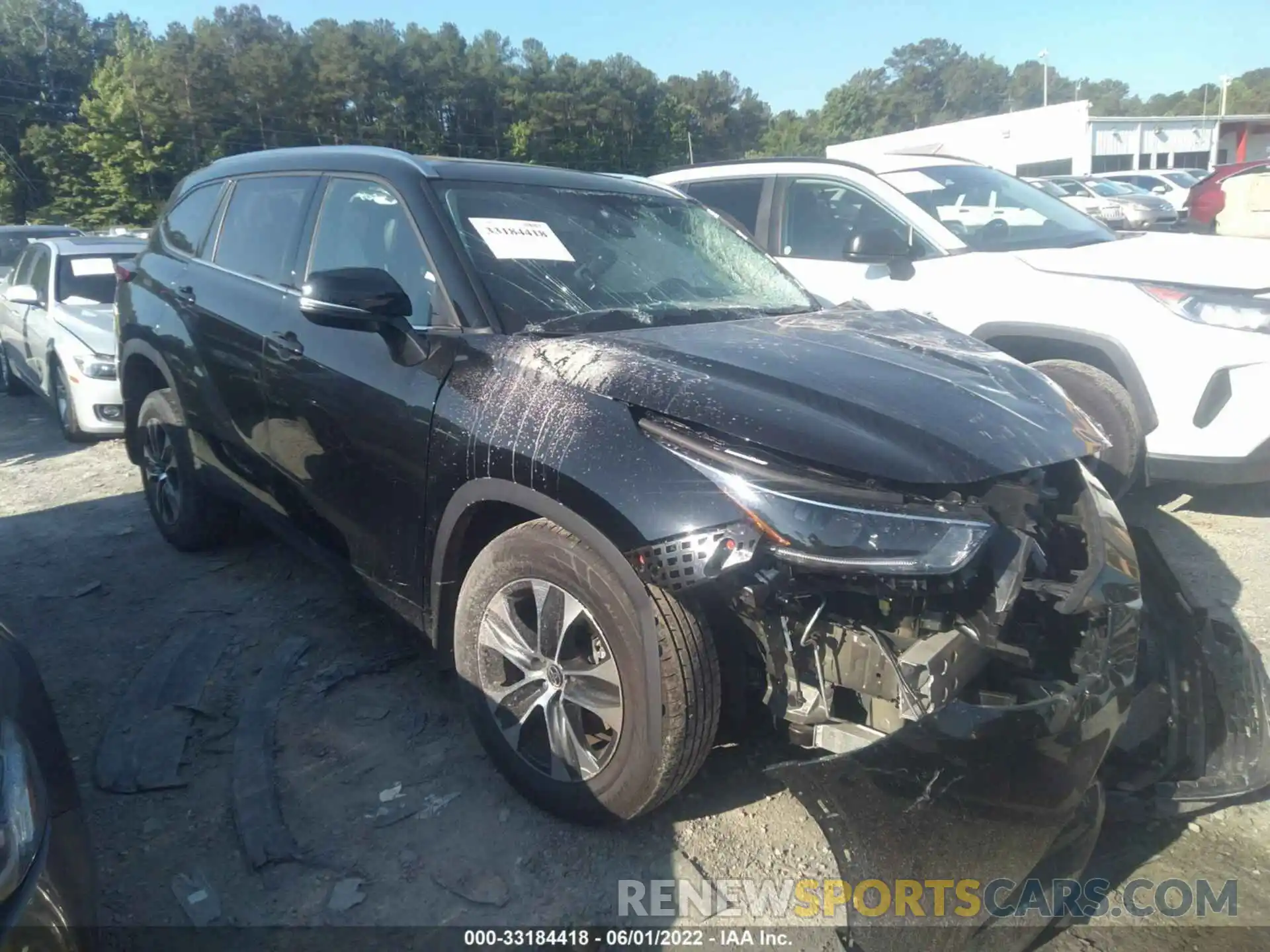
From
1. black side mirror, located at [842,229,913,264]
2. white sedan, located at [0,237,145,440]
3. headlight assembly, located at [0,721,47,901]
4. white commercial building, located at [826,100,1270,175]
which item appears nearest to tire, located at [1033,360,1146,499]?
black side mirror, located at [842,229,913,264]

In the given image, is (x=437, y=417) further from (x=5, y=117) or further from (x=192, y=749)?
(x=5, y=117)

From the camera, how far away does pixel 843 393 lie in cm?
248

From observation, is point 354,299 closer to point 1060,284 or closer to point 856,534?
point 856,534

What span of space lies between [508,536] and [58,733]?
1143mm

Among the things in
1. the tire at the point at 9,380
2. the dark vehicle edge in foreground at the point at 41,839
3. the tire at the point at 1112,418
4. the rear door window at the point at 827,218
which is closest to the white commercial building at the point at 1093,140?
the rear door window at the point at 827,218

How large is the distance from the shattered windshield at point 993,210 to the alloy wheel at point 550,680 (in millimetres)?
3904

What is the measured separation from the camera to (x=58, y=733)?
6.97 feet

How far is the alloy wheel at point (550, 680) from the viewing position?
98.1 inches

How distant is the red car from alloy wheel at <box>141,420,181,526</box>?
12324mm

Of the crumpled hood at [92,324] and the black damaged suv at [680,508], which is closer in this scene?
the black damaged suv at [680,508]

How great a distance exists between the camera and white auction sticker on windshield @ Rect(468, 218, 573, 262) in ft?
10.1

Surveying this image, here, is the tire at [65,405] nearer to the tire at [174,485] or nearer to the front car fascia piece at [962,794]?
the tire at [174,485]

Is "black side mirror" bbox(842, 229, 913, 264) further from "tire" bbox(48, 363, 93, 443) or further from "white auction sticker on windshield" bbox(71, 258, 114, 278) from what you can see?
"white auction sticker on windshield" bbox(71, 258, 114, 278)

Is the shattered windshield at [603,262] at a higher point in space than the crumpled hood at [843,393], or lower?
higher
